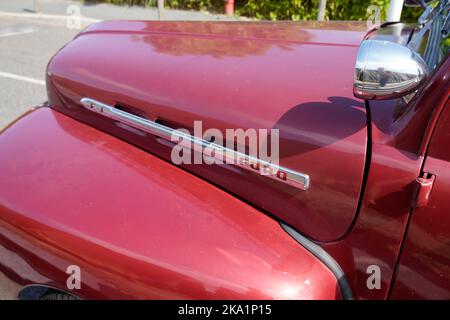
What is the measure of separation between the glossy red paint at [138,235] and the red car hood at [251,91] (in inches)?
4.5

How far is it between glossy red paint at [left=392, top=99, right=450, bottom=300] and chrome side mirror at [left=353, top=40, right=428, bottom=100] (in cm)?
12

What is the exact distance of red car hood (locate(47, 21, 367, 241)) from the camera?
4.34 ft

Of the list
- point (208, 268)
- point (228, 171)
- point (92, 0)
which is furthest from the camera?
point (92, 0)


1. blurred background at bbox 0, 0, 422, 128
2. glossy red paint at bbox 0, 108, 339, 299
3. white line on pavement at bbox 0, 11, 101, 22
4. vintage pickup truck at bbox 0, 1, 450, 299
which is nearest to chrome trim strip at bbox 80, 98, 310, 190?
vintage pickup truck at bbox 0, 1, 450, 299

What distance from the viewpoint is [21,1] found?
10.5 m

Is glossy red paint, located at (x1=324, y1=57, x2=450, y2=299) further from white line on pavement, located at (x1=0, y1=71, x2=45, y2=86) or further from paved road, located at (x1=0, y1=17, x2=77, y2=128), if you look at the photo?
white line on pavement, located at (x1=0, y1=71, x2=45, y2=86)

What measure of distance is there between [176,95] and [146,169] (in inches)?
12.3

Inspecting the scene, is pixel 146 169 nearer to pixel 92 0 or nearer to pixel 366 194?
pixel 366 194

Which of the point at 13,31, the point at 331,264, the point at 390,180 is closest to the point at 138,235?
the point at 331,264

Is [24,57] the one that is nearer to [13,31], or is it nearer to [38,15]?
[13,31]

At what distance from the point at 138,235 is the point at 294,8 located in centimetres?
711

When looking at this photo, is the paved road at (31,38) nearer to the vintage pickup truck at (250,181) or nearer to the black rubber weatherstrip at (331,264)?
the vintage pickup truck at (250,181)

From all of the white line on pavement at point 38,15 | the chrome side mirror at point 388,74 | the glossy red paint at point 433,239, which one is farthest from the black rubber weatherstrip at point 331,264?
the white line on pavement at point 38,15
